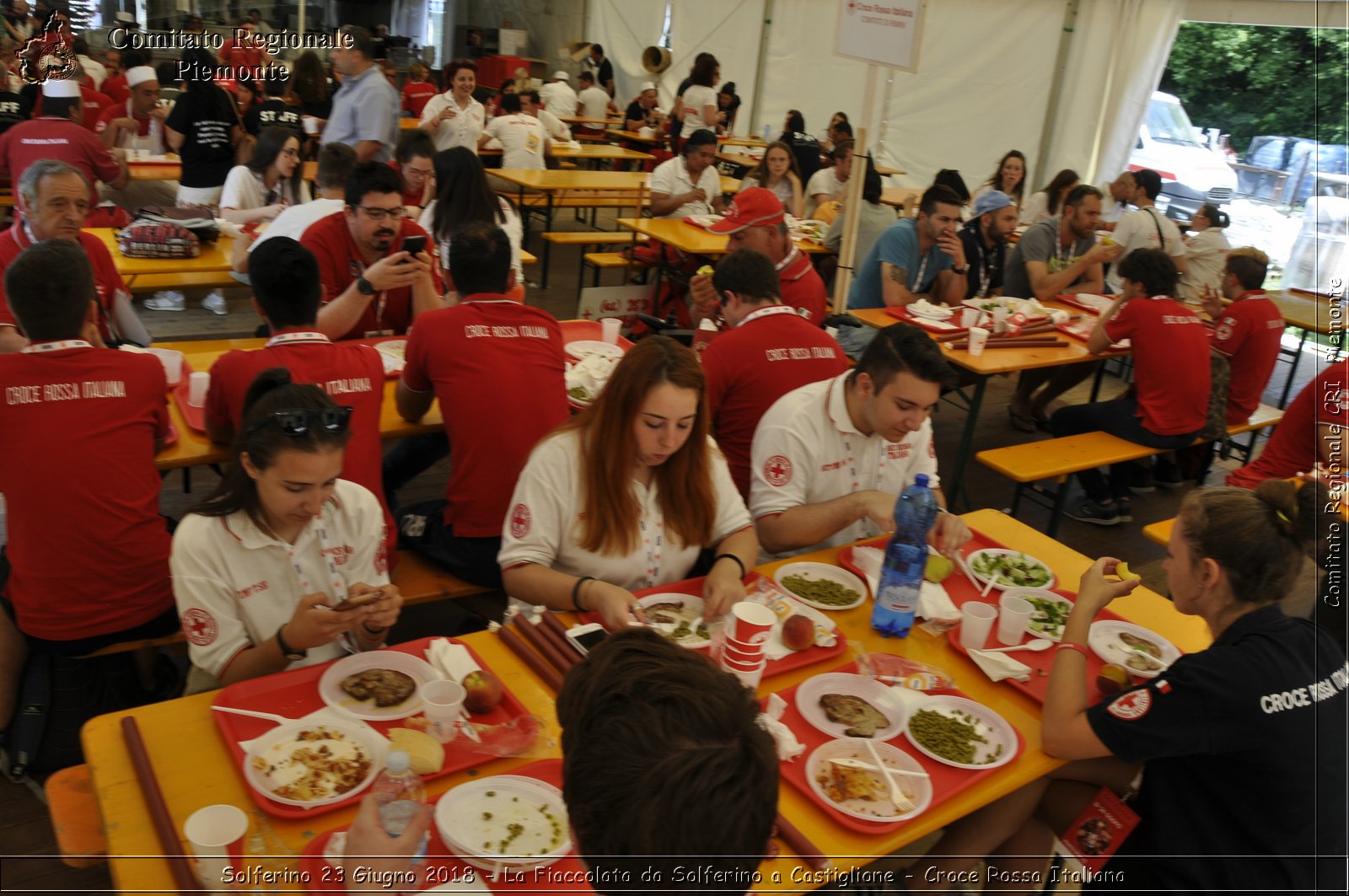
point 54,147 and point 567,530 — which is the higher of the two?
point 54,147

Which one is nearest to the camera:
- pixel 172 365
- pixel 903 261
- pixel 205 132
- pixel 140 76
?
pixel 172 365

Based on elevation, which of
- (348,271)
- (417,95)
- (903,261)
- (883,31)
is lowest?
(348,271)

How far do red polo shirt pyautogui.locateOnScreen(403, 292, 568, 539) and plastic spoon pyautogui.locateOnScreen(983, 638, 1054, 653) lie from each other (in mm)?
1585

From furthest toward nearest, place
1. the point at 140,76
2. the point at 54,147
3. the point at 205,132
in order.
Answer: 1. the point at 140,76
2. the point at 205,132
3. the point at 54,147

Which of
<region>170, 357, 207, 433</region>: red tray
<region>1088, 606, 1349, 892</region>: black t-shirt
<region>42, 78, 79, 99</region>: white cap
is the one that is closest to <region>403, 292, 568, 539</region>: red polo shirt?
<region>170, 357, 207, 433</region>: red tray

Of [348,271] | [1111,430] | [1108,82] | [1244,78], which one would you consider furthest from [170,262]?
[1244,78]

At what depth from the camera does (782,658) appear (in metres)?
2.33

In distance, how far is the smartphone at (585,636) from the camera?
2.22 m

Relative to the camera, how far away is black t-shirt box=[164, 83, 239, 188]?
20.6 feet

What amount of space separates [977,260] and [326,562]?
4972 millimetres

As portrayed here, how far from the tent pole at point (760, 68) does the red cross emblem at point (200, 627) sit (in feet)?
47.0

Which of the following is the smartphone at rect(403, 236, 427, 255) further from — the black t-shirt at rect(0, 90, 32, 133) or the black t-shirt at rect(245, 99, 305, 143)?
the black t-shirt at rect(0, 90, 32, 133)

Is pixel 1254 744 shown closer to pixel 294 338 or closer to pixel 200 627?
pixel 200 627

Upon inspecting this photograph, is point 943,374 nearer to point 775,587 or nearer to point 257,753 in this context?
point 775,587
